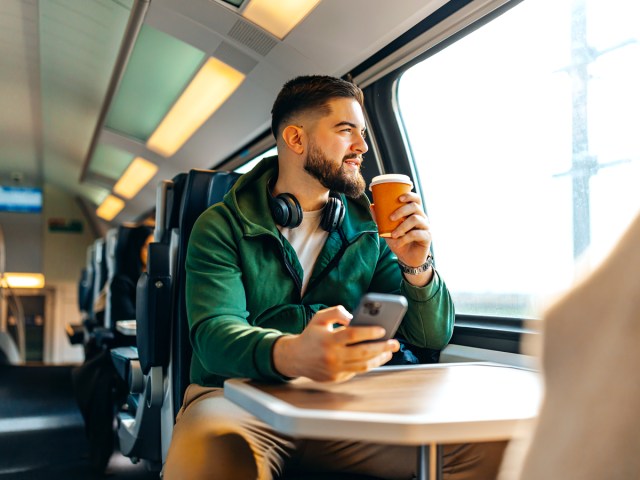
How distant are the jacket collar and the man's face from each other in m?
0.09

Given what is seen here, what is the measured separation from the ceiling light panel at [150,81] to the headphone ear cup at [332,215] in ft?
9.53

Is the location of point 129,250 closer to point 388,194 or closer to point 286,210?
point 286,210

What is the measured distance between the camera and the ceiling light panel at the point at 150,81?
4.70 meters

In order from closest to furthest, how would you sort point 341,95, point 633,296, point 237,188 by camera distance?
point 633,296 → point 237,188 → point 341,95

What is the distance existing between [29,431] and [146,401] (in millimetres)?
2862

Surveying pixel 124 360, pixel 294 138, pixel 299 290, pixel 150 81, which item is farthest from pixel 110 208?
pixel 299 290

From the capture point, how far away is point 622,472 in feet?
1.49

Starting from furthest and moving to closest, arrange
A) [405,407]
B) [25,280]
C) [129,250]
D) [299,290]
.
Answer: [25,280], [129,250], [299,290], [405,407]

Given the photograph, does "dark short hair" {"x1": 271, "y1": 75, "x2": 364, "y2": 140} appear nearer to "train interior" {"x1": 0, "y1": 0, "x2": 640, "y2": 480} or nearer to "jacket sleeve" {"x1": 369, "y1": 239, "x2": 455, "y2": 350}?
"train interior" {"x1": 0, "y1": 0, "x2": 640, "y2": 480}

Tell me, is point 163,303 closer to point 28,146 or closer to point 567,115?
point 567,115

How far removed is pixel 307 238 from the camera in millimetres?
2033

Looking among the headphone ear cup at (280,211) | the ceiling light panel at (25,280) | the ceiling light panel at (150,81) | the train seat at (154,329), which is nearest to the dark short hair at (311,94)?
the headphone ear cup at (280,211)

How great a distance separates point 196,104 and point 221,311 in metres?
4.15

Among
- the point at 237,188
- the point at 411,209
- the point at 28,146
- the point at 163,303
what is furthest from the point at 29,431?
the point at 28,146
